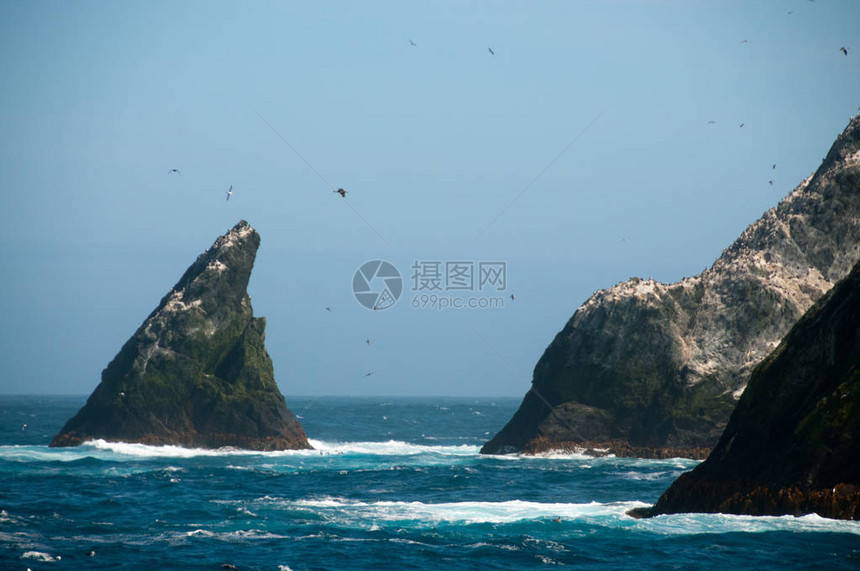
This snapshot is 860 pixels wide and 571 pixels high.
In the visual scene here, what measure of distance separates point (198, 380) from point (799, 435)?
53.4 m

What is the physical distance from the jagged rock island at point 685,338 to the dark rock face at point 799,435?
93.2 ft

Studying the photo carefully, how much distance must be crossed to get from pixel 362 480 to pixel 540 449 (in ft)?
59.8

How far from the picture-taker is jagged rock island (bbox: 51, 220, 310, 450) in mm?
71438

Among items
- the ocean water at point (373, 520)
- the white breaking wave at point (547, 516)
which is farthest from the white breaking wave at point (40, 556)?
the white breaking wave at point (547, 516)

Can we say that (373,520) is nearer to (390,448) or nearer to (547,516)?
(547,516)

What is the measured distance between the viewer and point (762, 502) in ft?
108

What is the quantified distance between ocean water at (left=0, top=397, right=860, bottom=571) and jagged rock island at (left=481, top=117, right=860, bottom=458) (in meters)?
4.36

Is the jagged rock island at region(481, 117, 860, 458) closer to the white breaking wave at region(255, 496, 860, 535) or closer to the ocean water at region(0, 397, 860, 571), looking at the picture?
the ocean water at region(0, 397, 860, 571)

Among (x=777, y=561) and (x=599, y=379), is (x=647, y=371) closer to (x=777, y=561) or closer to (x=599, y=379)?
(x=599, y=379)

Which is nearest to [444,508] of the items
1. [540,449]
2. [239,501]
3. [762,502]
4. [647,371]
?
[239,501]

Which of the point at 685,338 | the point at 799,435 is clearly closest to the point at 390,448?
the point at 685,338

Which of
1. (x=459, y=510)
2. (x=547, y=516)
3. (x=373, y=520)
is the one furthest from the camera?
(x=459, y=510)

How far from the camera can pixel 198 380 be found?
7381cm

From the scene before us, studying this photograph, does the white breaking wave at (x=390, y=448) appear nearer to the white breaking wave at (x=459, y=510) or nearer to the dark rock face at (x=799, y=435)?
the white breaking wave at (x=459, y=510)
